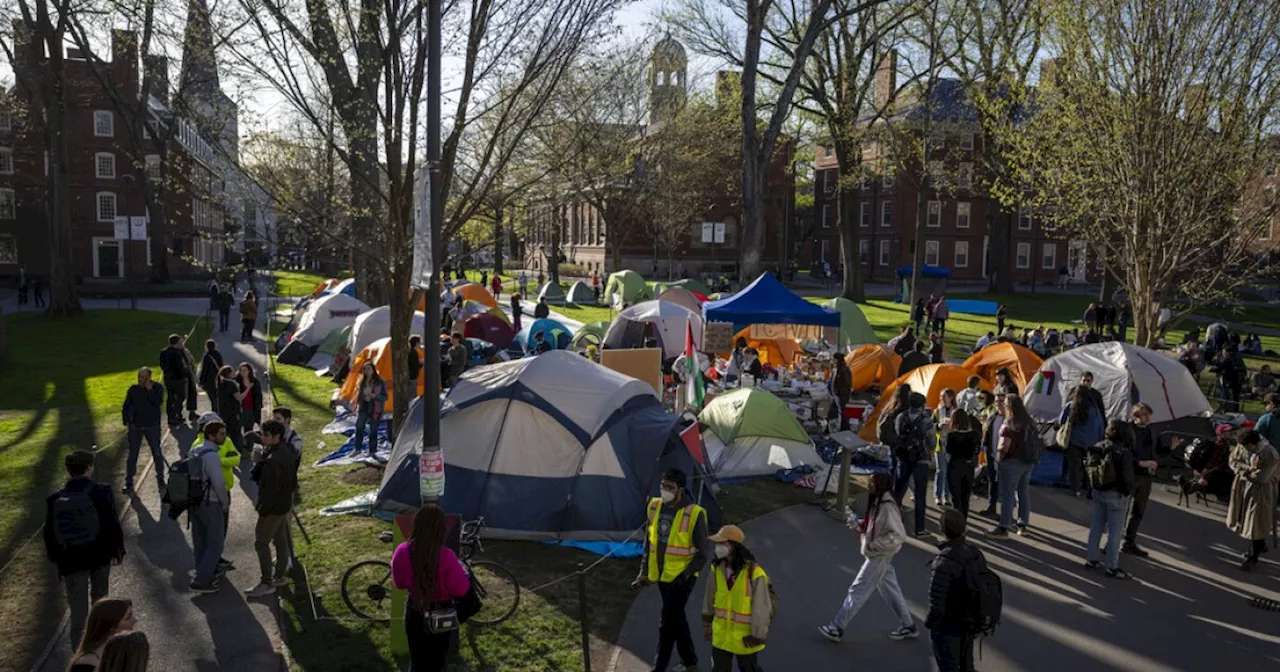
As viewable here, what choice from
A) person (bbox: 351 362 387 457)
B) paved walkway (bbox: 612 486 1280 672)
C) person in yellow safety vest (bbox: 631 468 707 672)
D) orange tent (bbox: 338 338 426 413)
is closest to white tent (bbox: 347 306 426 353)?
orange tent (bbox: 338 338 426 413)

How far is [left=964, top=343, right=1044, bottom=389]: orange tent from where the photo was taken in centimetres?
1673

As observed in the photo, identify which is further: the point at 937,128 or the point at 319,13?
the point at 937,128

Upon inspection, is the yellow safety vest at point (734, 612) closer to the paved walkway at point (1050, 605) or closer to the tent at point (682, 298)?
the paved walkway at point (1050, 605)

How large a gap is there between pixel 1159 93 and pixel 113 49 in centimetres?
3131

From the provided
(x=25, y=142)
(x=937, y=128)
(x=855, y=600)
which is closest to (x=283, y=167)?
(x=855, y=600)

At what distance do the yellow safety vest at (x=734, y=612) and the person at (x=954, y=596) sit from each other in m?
1.23

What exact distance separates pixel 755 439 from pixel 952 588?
7.12 meters

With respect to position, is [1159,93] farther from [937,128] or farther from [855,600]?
[937,128]

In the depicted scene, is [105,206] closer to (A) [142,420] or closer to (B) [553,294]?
(B) [553,294]

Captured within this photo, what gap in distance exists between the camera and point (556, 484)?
1013 centimetres

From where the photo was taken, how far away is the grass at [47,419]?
829 centimetres

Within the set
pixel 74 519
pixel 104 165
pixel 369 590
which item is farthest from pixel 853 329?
pixel 104 165

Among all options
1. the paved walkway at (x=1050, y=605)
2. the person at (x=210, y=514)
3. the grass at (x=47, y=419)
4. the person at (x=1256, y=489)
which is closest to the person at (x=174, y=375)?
the grass at (x=47, y=419)

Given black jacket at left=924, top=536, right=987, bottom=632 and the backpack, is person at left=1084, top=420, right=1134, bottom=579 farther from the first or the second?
the backpack
